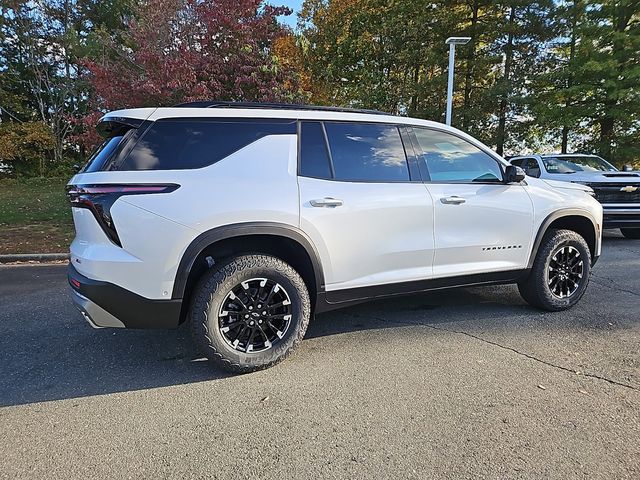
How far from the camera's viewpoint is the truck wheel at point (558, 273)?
14.2 feet

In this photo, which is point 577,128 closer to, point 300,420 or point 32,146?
point 300,420

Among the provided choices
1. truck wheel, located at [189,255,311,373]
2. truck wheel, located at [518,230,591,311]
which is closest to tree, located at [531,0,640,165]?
truck wheel, located at [518,230,591,311]

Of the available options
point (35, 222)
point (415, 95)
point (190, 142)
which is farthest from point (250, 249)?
point (415, 95)

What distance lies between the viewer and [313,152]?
3.40 metres

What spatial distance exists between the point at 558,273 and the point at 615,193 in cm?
549

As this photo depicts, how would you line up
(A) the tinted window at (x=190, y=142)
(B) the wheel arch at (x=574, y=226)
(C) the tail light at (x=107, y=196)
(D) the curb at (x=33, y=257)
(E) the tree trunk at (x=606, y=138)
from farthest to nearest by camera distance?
(E) the tree trunk at (x=606, y=138), (D) the curb at (x=33, y=257), (B) the wheel arch at (x=574, y=226), (A) the tinted window at (x=190, y=142), (C) the tail light at (x=107, y=196)

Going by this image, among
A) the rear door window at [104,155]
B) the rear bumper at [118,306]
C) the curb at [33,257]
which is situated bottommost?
the curb at [33,257]

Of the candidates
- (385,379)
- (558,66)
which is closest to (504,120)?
(558,66)

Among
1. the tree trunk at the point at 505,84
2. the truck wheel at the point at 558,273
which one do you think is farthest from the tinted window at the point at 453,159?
the tree trunk at the point at 505,84

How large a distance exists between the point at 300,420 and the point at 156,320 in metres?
1.19

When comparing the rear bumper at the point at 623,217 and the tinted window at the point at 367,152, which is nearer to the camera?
the tinted window at the point at 367,152

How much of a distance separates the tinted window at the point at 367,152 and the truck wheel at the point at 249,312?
94cm

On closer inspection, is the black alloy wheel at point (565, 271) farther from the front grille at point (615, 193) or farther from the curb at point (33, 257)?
the curb at point (33, 257)

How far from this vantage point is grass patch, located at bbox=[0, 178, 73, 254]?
7594mm
